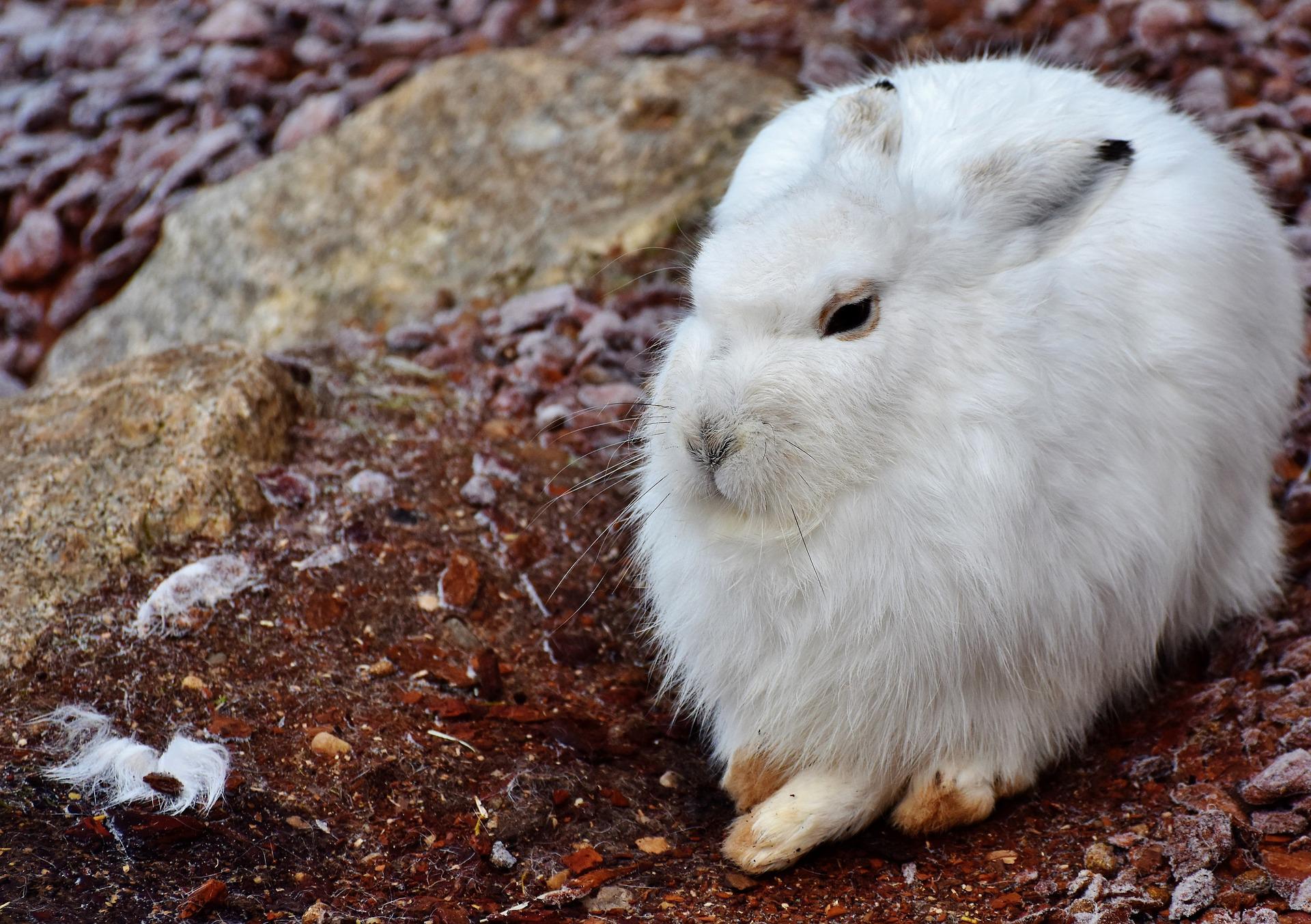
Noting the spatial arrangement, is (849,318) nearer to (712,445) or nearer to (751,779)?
(712,445)

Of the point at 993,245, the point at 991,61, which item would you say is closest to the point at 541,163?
the point at 991,61

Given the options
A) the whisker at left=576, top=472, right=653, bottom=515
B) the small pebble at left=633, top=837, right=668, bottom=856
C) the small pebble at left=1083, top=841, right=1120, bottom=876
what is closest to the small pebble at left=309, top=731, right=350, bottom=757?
the small pebble at left=633, top=837, right=668, bottom=856

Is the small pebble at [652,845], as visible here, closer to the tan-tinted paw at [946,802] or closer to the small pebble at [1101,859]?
the tan-tinted paw at [946,802]

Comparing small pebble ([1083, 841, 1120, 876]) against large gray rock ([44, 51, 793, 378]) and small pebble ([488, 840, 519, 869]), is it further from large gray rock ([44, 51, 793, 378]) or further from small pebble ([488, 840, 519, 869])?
large gray rock ([44, 51, 793, 378])

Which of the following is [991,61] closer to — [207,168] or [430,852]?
[430,852]

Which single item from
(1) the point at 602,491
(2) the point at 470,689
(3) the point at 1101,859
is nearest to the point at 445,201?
(1) the point at 602,491

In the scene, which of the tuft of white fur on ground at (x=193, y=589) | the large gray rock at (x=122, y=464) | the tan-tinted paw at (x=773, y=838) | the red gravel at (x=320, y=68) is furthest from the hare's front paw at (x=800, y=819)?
the red gravel at (x=320, y=68)

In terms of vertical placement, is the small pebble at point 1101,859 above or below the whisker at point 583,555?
below
